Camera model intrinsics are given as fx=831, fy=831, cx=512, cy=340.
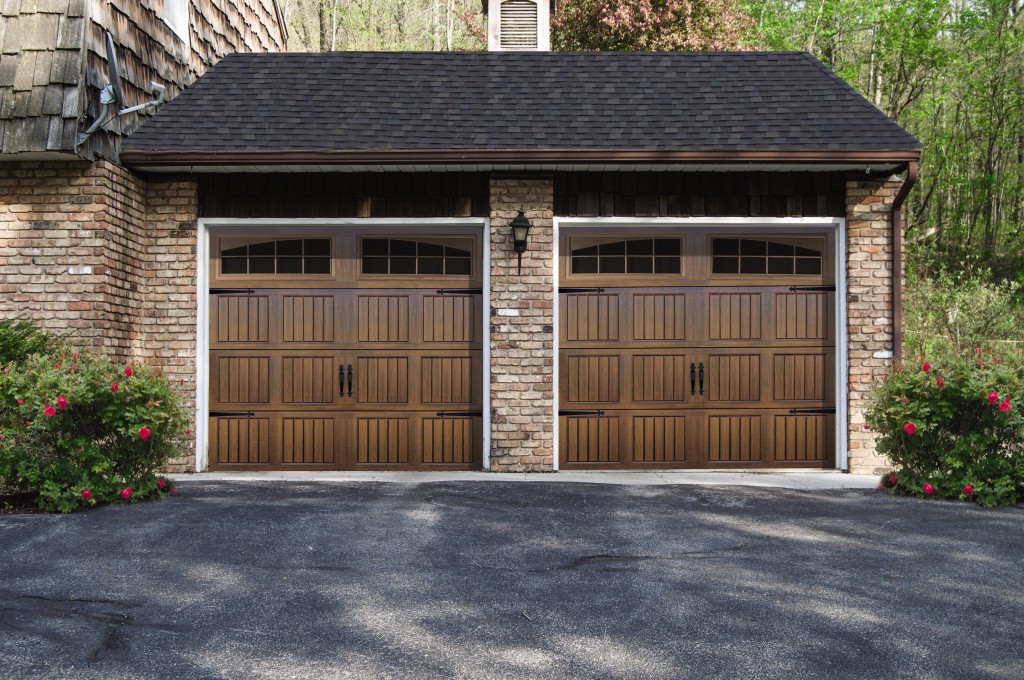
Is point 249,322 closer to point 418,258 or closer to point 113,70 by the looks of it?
point 418,258

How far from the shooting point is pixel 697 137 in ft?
27.4

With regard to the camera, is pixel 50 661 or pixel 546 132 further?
pixel 546 132

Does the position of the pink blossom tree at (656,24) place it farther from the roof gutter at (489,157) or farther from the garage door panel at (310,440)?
the garage door panel at (310,440)

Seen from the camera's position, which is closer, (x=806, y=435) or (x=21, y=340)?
(x=21, y=340)

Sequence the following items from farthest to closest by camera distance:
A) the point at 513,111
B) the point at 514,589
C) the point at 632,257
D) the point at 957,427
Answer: the point at 513,111 < the point at 632,257 < the point at 957,427 < the point at 514,589

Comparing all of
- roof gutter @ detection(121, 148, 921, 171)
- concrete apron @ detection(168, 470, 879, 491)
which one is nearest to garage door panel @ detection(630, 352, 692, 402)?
concrete apron @ detection(168, 470, 879, 491)

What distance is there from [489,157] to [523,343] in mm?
1890

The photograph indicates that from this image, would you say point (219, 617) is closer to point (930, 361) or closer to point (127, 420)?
point (127, 420)

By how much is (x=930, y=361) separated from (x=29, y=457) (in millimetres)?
7360

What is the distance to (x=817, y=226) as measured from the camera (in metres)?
8.66

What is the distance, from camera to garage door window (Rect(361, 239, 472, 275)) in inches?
345

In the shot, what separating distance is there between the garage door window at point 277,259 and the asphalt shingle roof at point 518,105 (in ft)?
3.57

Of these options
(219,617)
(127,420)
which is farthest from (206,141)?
(219,617)

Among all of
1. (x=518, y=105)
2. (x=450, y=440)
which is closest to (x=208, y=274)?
(x=450, y=440)
